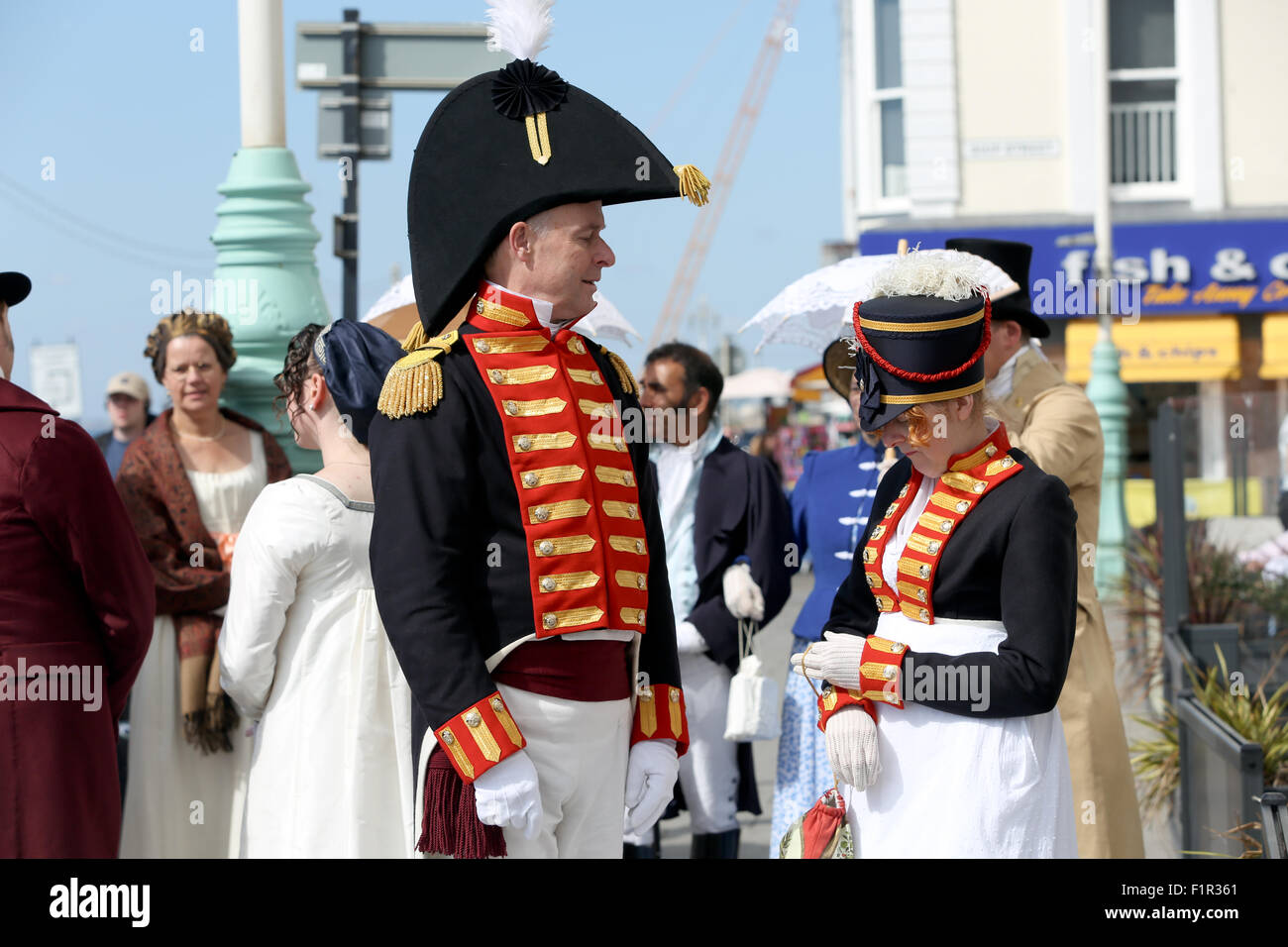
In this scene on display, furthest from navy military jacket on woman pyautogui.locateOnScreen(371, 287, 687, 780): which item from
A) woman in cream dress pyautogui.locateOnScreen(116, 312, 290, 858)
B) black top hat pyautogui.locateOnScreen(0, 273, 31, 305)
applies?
woman in cream dress pyautogui.locateOnScreen(116, 312, 290, 858)

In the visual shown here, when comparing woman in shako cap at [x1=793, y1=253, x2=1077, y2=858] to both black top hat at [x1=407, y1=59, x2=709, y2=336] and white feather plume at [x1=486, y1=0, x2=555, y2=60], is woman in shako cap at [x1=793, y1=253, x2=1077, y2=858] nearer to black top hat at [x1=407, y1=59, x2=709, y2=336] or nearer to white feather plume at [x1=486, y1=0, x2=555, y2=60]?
black top hat at [x1=407, y1=59, x2=709, y2=336]

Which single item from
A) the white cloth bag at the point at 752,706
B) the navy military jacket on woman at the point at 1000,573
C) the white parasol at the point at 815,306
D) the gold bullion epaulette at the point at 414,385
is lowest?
the white cloth bag at the point at 752,706

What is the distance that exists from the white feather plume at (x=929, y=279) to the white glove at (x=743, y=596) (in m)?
2.65

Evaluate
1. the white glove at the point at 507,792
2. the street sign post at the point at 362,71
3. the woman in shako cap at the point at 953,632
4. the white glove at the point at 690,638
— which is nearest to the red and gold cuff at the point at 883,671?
the woman in shako cap at the point at 953,632

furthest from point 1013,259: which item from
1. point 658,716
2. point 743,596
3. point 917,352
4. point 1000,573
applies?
point 658,716

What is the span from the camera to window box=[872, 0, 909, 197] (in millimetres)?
19844

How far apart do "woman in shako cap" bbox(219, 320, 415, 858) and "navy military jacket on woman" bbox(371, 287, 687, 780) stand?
0.92m

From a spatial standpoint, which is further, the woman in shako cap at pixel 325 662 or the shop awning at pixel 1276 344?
the shop awning at pixel 1276 344

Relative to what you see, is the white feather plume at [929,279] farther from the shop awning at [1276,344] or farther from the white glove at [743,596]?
the shop awning at [1276,344]

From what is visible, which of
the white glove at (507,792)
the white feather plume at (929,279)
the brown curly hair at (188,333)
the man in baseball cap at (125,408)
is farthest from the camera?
the man in baseball cap at (125,408)

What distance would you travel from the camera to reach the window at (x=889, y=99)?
65.1 feet

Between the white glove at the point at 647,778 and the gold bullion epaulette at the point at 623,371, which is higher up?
the gold bullion epaulette at the point at 623,371

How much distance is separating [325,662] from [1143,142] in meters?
17.6

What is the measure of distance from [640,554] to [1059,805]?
0.95 metres
